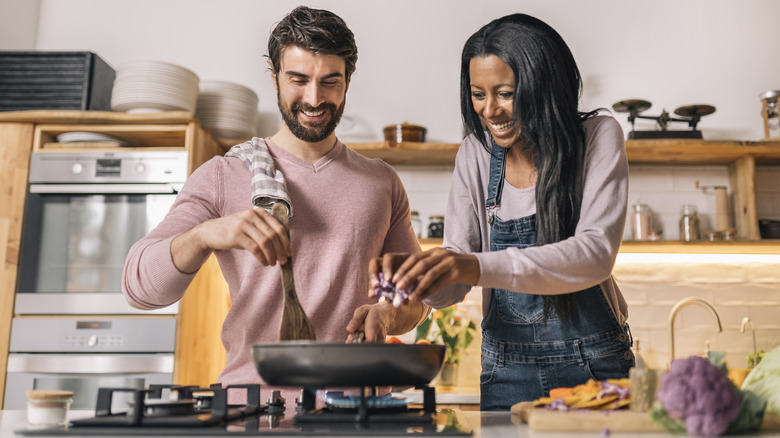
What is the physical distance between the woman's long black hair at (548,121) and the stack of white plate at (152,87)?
1.87 meters

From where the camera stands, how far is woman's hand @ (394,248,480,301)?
1174 millimetres

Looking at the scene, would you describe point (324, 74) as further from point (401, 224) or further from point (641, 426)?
point (641, 426)

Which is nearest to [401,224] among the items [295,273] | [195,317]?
[295,273]

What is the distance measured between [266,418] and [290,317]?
201mm

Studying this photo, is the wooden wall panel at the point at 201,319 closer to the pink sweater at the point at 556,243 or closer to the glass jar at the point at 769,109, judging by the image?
the pink sweater at the point at 556,243

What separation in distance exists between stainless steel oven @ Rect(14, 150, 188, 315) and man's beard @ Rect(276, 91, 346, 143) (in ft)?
4.54

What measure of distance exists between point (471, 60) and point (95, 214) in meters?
2.08

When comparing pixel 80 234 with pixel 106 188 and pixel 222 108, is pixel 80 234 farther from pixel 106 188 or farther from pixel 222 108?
pixel 222 108

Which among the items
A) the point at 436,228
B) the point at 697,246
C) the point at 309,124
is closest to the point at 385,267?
the point at 309,124

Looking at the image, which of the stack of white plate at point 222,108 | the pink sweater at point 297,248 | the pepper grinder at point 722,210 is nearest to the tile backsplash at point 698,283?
the pepper grinder at point 722,210

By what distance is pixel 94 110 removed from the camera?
310cm

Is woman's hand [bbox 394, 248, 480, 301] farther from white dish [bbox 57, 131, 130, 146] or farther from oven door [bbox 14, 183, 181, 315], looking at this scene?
white dish [bbox 57, 131, 130, 146]

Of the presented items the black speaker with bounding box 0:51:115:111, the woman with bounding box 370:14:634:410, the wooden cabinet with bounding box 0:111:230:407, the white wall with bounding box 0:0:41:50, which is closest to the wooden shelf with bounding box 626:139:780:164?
the woman with bounding box 370:14:634:410

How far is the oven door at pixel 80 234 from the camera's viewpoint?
290cm
